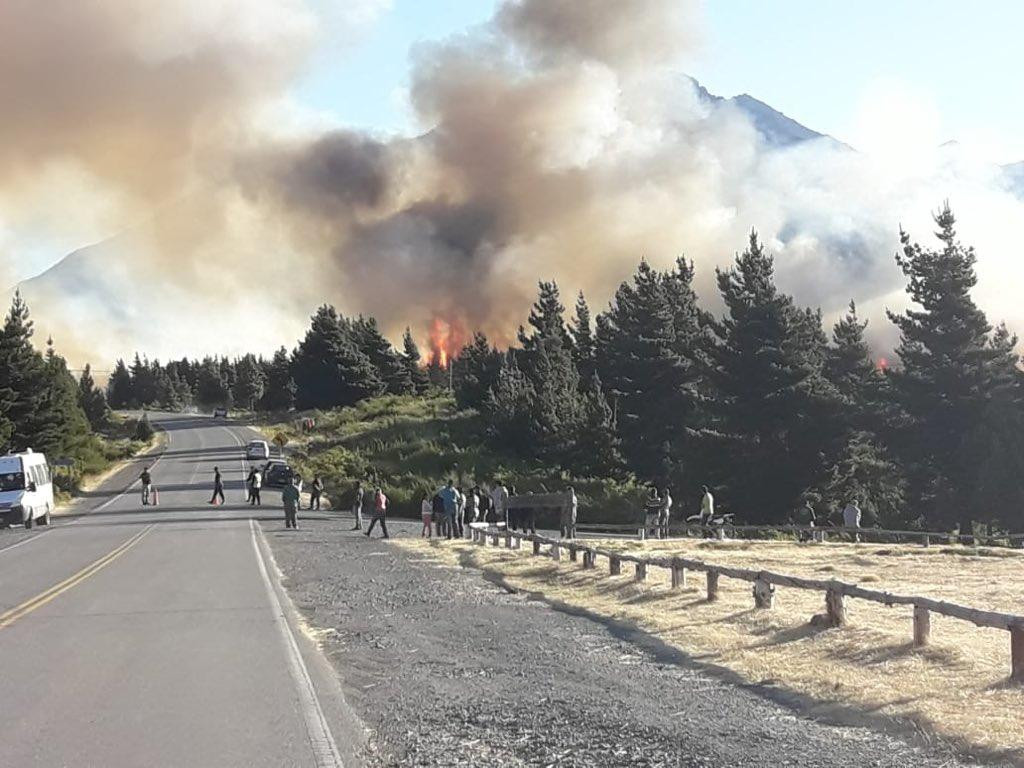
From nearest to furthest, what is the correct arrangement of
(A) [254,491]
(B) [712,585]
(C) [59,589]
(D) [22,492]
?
(B) [712,585] < (C) [59,589] < (D) [22,492] < (A) [254,491]

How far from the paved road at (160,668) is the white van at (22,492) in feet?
50.9

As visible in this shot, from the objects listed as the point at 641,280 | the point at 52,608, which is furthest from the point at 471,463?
the point at 52,608

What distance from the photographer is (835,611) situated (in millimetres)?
13539

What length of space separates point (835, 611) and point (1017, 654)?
349cm

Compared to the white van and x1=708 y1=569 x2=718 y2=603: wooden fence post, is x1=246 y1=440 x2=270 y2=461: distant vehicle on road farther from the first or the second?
x1=708 y1=569 x2=718 y2=603: wooden fence post

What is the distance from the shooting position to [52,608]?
16672mm

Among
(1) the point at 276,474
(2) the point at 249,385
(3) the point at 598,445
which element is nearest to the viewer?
(3) the point at 598,445

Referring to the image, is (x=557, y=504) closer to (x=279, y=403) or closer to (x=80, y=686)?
(x=80, y=686)

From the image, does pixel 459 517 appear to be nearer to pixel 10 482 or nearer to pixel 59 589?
pixel 59 589

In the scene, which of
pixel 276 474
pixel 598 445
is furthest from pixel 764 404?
pixel 276 474

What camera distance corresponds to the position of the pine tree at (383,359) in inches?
4926

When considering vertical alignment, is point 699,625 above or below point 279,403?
below

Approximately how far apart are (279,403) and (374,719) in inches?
5759

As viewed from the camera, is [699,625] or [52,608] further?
[52,608]
